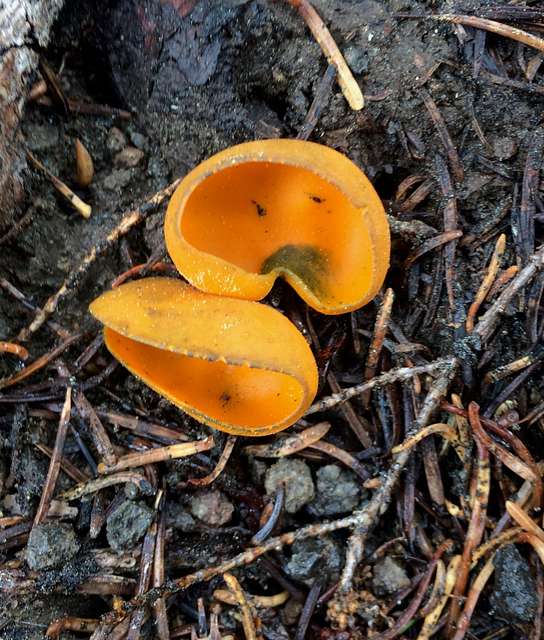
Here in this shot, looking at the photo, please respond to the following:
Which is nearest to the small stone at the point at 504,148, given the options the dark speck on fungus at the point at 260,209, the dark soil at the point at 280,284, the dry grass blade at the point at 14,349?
the dark soil at the point at 280,284

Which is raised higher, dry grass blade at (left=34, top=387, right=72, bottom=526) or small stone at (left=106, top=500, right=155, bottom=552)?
dry grass blade at (left=34, top=387, right=72, bottom=526)

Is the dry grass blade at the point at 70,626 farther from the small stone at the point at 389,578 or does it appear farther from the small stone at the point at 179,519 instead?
the small stone at the point at 389,578

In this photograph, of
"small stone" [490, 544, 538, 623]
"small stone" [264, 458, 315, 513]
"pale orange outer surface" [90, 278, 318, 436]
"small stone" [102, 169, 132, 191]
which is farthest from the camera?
"small stone" [102, 169, 132, 191]

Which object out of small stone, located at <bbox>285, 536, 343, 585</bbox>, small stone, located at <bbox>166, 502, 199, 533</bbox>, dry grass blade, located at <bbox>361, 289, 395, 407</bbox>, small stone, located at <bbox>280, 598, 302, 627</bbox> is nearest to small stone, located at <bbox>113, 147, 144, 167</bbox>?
dry grass blade, located at <bbox>361, 289, 395, 407</bbox>

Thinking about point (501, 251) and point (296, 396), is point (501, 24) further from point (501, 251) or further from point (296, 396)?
point (296, 396)

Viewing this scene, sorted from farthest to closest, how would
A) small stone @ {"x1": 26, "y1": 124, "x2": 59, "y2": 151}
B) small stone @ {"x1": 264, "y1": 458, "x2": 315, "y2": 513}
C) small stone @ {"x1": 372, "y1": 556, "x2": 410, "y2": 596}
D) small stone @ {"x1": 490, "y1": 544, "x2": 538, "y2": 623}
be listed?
small stone @ {"x1": 26, "y1": 124, "x2": 59, "y2": 151}, small stone @ {"x1": 264, "y1": 458, "x2": 315, "y2": 513}, small stone @ {"x1": 372, "y1": 556, "x2": 410, "y2": 596}, small stone @ {"x1": 490, "y1": 544, "x2": 538, "y2": 623}

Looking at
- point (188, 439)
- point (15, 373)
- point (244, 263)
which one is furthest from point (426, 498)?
point (15, 373)

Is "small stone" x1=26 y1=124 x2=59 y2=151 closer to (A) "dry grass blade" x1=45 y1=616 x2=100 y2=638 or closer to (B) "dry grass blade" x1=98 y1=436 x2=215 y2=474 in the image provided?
(B) "dry grass blade" x1=98 y1=436 x2=215 y2=474
